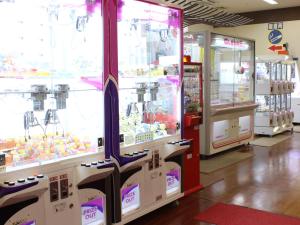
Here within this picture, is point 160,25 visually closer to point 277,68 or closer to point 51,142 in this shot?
point 51,142

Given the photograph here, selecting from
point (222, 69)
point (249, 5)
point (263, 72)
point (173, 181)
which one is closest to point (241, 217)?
point (173, 181)

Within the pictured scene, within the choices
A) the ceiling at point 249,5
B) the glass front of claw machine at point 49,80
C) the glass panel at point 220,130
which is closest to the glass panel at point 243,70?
the glass panel at point 220,130

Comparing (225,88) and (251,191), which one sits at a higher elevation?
(225,88)

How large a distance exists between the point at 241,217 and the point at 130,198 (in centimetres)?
117

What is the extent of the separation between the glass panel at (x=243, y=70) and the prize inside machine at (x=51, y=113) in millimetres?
4740

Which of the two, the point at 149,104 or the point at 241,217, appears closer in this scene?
the point at 241,217

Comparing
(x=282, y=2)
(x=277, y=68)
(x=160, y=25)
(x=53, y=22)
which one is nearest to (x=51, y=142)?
(x=53, y=22)

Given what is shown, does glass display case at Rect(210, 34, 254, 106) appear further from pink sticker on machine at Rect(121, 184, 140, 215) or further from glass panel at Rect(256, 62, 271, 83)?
pink sticker on machine at Rect(121, 184, 140, 215)

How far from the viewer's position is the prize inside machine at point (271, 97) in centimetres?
876

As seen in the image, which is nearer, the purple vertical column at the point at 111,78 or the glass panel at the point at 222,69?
the purple vertical column at the point at 111,78

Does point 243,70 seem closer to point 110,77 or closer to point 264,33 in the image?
point 264,33

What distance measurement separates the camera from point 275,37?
11648 millimetres

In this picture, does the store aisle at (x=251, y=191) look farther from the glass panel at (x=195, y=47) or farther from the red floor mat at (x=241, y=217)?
the glass panel at (x=195, y=47)

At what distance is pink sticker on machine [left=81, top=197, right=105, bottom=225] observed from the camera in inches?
121
